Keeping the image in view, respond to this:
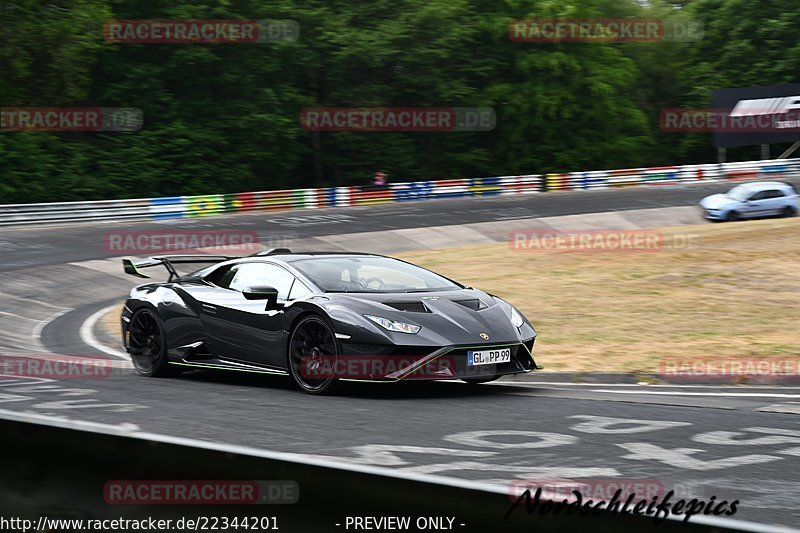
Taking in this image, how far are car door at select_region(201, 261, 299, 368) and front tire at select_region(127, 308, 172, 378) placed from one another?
2.88ft

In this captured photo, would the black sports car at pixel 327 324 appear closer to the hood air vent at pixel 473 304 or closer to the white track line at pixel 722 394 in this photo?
the hood air vent at pixel 473 304

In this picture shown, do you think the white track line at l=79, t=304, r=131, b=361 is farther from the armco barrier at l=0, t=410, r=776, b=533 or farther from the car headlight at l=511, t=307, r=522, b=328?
the armco barrier at l=0, t=410, r=776, b=533

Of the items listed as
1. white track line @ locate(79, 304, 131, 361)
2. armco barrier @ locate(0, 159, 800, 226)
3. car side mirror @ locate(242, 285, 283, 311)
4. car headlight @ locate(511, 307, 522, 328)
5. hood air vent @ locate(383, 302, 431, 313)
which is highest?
armco barrier @ locate(0, 159, 800, 226)

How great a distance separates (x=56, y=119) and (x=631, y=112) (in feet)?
117

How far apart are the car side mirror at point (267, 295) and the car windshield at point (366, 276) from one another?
1.17 feet

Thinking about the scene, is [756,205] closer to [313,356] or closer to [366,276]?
[366,276]

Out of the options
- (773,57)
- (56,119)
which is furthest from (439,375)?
(773,57)

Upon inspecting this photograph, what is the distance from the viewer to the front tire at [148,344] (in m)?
11.4

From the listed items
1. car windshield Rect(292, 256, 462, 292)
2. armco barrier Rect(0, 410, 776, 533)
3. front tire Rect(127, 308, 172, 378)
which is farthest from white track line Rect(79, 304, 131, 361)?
armco barrier Rect(0, 410, 776, 533)

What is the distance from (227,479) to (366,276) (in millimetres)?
6694

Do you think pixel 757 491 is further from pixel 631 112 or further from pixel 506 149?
pixel 631 112

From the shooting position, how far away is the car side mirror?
9.98 m

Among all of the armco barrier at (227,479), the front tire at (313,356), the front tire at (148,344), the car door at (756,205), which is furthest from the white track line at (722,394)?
the car door at (756,205)

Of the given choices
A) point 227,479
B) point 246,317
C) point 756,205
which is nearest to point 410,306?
point 246,317
